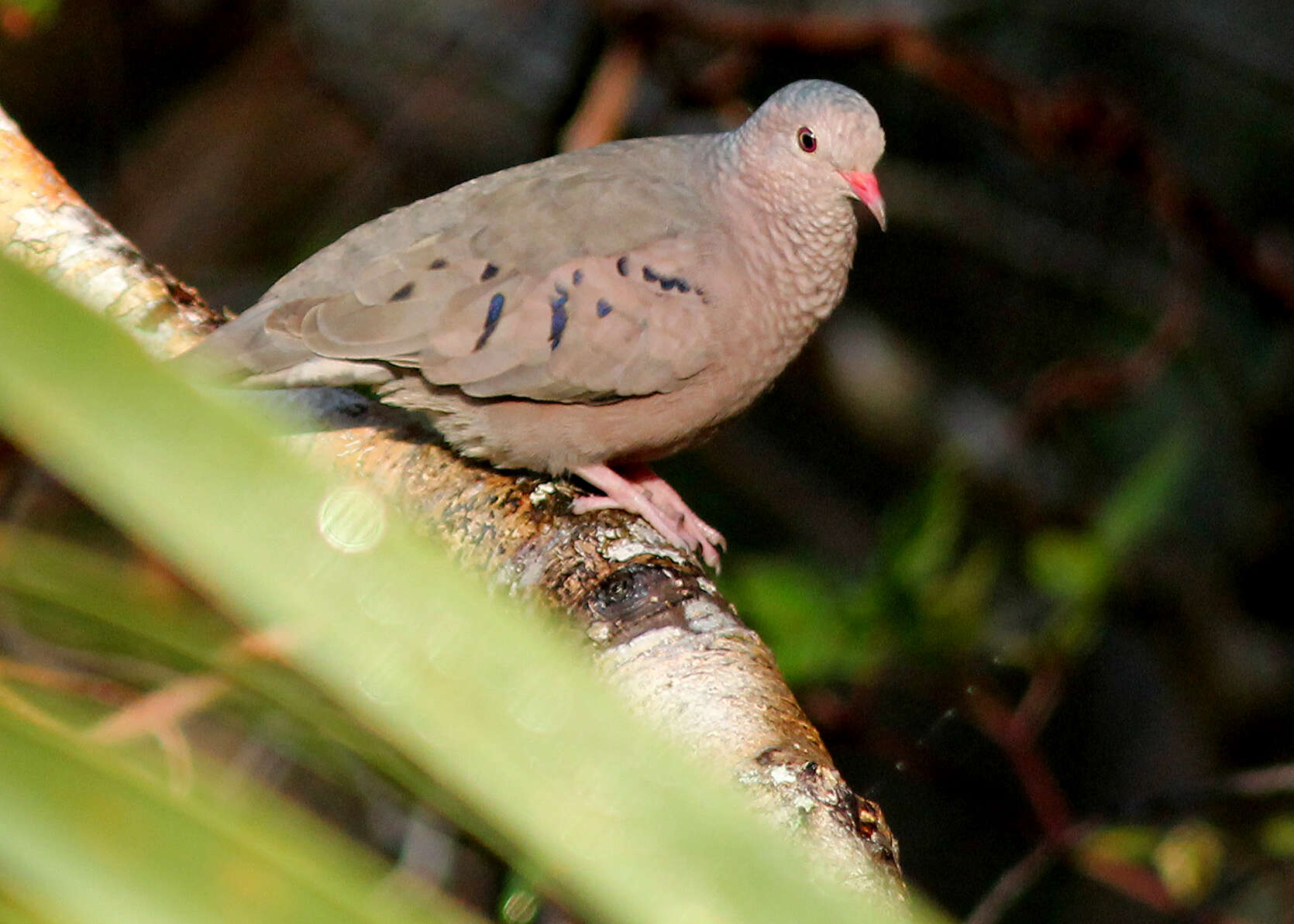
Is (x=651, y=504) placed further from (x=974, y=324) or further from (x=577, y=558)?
(x=974, y=324)

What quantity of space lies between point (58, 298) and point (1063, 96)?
370 centimetres

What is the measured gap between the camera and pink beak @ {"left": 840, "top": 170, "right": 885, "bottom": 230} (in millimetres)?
2453

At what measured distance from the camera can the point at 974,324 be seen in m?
5.77

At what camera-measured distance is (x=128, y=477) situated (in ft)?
1.77

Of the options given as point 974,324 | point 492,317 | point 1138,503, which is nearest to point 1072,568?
point 1138,503

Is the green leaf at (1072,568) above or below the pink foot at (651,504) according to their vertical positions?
above

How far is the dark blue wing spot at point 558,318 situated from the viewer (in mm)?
2312

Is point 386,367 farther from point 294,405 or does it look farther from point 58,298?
point 58,298

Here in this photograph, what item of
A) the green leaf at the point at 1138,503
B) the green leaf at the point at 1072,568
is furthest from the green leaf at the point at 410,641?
the green leaf at the point at 1138,503

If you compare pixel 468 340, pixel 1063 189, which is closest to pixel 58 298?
pixel 468 340

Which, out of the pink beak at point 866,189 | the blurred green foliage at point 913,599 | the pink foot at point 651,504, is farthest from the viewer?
the blurred green foliage at point 913,599

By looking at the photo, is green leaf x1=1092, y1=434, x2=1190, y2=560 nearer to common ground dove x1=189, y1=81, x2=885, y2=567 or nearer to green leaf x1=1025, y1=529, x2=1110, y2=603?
green leaf x1=1025, y1=529, x2=1110, y2=603

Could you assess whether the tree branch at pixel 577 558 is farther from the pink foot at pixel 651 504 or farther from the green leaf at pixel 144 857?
the green leaf at pixel 144 857

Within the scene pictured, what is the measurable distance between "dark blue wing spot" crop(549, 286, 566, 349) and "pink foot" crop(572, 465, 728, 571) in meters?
0.24
